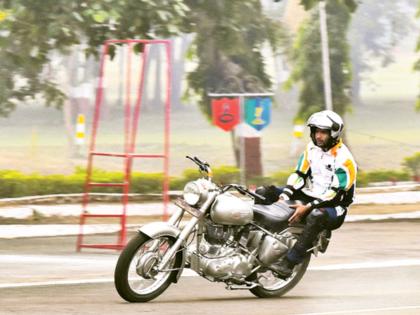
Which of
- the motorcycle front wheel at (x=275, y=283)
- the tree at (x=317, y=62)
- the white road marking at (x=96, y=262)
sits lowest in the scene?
the white road marking at (x=96, y=262)

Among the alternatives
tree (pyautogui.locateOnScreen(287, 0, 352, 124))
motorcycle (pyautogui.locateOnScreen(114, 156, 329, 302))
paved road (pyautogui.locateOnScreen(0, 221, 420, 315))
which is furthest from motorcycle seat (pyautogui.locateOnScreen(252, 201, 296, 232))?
tree (pyautogui.locateOnScreen(287, 0, 352, 124))

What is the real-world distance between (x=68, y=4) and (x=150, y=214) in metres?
4.16

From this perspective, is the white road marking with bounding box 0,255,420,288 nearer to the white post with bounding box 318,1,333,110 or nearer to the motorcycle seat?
Result: the motorcycle seat

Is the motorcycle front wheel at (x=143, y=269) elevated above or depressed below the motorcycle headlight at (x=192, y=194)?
below

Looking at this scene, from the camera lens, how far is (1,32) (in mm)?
25203

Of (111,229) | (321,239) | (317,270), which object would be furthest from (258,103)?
(321,239)

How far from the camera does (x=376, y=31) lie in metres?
31.0

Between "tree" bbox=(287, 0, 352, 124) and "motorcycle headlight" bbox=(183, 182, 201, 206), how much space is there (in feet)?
58.2

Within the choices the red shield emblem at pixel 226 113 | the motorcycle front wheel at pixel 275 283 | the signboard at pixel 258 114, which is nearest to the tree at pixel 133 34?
the red shield emblem at pixel 226 113

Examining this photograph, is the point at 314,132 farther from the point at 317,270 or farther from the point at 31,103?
the point at 31,103

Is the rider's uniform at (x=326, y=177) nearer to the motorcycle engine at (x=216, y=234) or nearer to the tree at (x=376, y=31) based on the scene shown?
the motorcycle engine at (x=216, y=234)

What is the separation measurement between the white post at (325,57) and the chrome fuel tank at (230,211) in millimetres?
17041

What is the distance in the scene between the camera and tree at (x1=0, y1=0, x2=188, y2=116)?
75.2 ft

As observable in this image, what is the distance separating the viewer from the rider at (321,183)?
11062 mm
